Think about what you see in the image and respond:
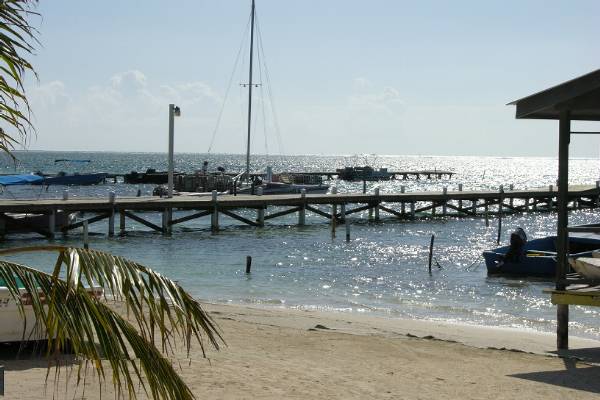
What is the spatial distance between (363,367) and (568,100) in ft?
16.1

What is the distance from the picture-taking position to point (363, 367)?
464 inches

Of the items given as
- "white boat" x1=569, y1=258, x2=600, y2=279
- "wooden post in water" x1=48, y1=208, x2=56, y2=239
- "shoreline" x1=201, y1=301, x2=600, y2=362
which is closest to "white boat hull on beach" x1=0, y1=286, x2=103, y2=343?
"shoreline" x1=201, y1=301, x2=600, y2=362

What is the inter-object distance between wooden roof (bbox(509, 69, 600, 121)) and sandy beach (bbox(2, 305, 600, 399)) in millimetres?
3771

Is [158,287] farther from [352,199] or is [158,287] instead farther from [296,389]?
[352,199]

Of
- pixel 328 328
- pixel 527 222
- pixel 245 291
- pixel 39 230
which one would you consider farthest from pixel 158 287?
pixel 527 222

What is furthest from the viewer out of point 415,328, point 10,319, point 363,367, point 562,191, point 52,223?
point 52,223

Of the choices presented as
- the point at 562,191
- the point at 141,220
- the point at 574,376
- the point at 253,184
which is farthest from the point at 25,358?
the point at 253,184

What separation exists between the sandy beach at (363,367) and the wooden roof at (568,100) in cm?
377

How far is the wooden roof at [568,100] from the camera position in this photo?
39.5ft

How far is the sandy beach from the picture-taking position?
395 inches

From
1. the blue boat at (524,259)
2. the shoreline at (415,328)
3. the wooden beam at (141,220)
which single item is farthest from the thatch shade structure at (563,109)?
the wooden beam at (141,220)

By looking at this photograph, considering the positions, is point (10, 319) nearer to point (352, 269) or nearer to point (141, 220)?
point (352, 269)

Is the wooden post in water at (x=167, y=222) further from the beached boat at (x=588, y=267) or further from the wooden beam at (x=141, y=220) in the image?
the beached boat at (x=588, y=267)

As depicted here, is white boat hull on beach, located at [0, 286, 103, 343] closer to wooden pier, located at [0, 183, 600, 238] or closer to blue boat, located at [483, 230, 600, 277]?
blue boat, located at [483, 230, 600, 277]
